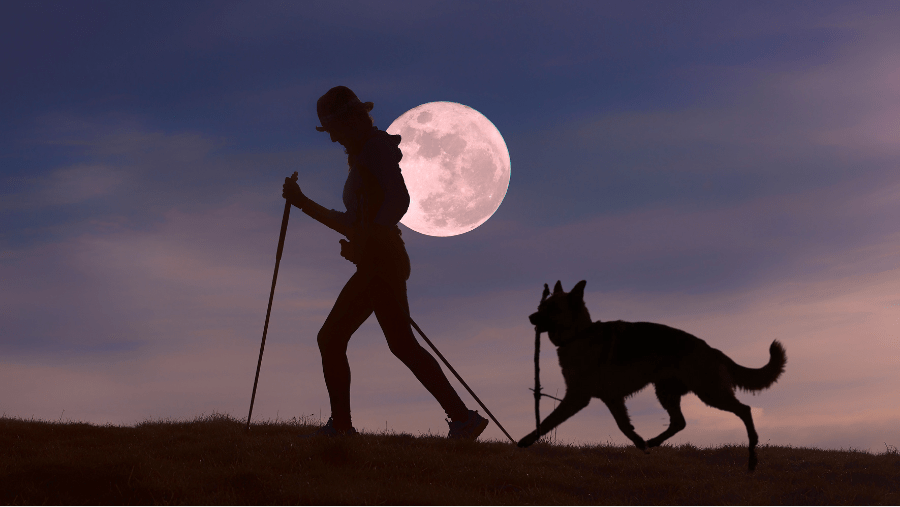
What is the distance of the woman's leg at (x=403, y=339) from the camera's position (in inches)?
301

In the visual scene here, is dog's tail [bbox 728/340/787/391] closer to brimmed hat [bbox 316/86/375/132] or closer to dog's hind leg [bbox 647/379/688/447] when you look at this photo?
dog's hind leg [bbox 647/379/688/447]

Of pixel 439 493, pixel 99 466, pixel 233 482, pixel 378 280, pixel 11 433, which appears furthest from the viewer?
pixel 11 433

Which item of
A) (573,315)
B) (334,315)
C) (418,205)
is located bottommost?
(573,315)

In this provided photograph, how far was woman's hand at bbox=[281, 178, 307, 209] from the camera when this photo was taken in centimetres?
786

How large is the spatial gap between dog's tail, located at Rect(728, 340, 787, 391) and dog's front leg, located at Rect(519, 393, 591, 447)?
1472 millimetres

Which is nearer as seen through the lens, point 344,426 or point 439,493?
point 439,493

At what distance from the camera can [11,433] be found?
8180 mm

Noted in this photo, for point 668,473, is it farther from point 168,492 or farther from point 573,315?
point 168,492

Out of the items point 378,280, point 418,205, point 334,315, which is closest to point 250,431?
point 334,315

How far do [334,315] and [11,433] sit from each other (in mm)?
3974

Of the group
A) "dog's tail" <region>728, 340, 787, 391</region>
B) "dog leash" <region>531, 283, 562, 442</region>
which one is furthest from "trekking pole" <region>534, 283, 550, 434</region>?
"dog's tail" <region>728, 340, 787, 391</region>

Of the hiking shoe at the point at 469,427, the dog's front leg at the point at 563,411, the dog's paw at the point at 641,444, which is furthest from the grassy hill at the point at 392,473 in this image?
the dog's front leg at the point at 563,411

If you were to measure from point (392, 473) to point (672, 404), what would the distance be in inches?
105

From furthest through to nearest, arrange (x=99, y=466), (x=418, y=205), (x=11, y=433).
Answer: (x=418, y=205), (x=11, y=433), (x=99, y=466)
